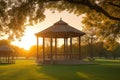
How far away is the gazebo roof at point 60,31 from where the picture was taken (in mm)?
50250

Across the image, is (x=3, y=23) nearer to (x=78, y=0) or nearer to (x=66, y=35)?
(x=78, y=0)

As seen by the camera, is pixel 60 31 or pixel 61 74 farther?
pixel 60 31

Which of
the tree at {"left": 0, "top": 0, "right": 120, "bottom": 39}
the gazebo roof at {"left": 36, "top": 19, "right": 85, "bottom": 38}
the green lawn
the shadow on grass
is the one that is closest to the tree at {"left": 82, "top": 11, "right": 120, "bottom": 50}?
the gazebo roof at {"left": 36, "top": 19, "right": 85, "bottom": 38}

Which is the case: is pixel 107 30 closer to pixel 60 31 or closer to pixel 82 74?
pixel 60 31

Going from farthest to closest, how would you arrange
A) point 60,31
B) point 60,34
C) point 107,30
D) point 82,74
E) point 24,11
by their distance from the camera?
point 60,34, point 60,31, point 107,30, point 82,74, point 24,11

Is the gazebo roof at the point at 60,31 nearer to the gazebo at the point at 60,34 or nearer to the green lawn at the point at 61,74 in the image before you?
the gazebo at the point at 60,34

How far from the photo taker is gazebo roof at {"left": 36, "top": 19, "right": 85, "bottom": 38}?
50.2 metres

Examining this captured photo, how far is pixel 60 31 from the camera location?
4994 cm

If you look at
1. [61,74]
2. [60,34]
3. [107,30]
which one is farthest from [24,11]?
[60,34]

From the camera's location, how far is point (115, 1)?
26.6m

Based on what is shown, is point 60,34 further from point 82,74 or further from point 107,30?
point 82,74

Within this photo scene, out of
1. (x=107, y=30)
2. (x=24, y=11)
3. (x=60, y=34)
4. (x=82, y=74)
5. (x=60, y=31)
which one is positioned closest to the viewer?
(x=24, y=11)

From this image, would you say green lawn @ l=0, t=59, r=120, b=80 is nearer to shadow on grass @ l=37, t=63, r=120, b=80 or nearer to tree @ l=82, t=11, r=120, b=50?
shadow on grass @ l=37, t=63, r=120, b=80

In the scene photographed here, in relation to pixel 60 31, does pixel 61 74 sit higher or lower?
lower
